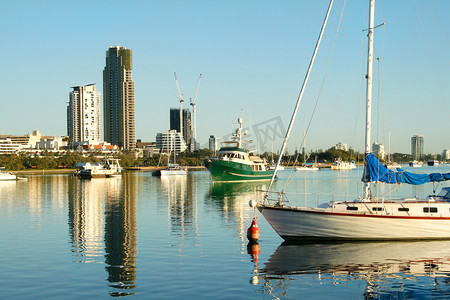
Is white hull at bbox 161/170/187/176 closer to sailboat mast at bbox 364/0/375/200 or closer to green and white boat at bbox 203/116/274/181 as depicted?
green and white boat at bbox 203/116/274/181

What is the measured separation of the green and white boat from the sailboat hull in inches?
2880

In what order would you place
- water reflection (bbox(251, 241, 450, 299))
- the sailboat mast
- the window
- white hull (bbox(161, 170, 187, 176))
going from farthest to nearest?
white hull (bbox(161, 170, 187, 176)), the sailboat mast, the window, water reflection (bbox(251, 241, 450, 299))

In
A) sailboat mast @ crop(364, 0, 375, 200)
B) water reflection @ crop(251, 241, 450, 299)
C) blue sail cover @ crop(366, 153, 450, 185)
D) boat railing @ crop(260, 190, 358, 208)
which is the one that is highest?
sailboat mast @ crop(364, 0, 375, 200)

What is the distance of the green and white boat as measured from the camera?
4082 inches

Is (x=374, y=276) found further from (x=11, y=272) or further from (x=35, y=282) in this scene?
(x=11, y=272)

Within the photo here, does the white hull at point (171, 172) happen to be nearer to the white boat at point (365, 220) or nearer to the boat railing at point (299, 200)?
the boat railing at point (299, 200)

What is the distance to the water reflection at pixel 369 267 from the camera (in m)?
20.9

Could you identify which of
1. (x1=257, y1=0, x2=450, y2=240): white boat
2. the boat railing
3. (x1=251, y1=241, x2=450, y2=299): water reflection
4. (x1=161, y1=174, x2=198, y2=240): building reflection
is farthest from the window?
(x1=161, y1=174, x2=198, y2=240): building reflection

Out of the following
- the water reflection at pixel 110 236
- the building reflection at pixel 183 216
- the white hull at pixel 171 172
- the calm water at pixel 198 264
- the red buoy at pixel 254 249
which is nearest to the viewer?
the calm water at pixel 198 264

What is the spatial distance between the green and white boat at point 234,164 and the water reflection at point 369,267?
73.5m

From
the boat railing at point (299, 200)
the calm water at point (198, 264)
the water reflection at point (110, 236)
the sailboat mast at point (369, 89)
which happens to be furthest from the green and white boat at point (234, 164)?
the sailboat mast at point (369, 89)

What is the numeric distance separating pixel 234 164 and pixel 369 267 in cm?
8043

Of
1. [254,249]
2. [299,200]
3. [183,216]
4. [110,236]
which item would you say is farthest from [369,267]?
[183,216]

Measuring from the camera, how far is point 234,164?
343ft
